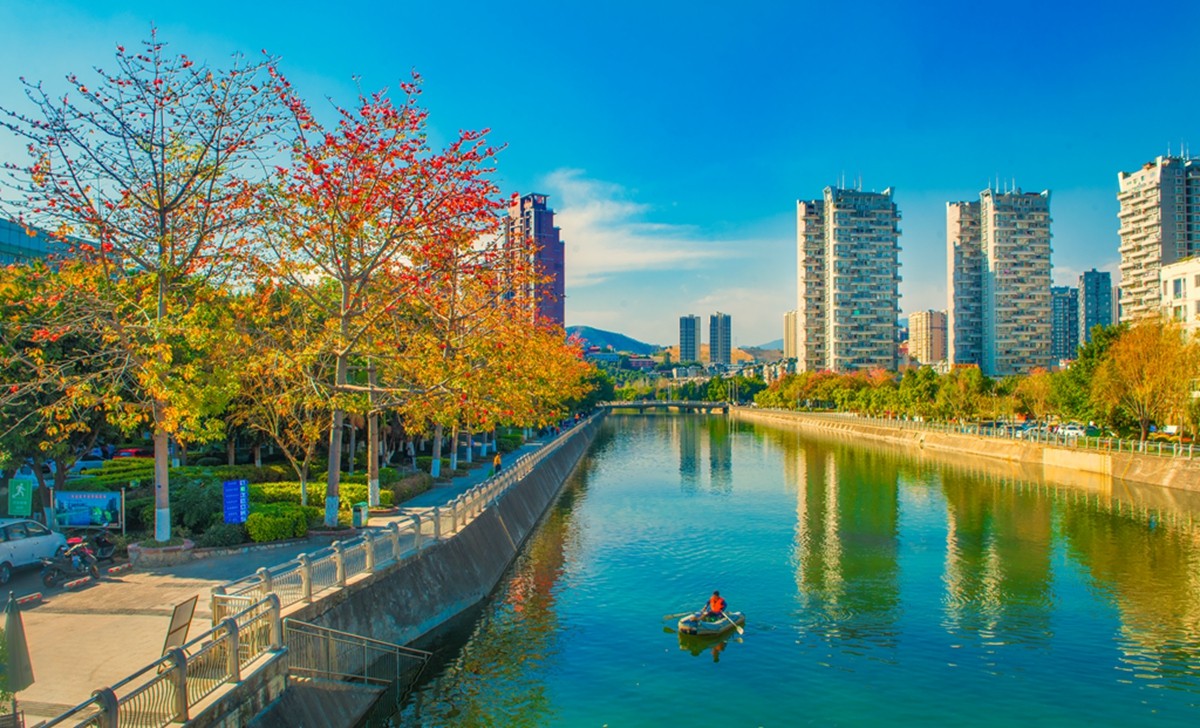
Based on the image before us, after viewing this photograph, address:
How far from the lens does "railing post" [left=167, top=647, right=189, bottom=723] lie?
1066 centimetres

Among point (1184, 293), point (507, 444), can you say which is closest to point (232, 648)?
point (507, 444)

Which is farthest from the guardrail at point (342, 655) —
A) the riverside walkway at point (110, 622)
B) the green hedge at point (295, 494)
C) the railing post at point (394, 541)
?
the green hedge at point (295, 494)

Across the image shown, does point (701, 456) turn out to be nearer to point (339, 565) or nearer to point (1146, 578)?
point (1146, 578)

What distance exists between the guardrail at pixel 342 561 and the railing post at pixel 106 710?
4485 millimetres

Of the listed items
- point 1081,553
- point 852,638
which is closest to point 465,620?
point 852,638

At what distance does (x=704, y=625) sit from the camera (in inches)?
848

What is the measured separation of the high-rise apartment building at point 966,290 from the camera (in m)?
187

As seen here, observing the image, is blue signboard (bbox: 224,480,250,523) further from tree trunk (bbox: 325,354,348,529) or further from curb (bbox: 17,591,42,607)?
curb (bbox: 17,591,42,607)

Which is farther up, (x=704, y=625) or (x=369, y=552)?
(x=369, y=552)

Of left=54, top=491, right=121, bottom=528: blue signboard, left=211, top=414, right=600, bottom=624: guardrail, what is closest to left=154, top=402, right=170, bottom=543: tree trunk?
left=54, top=491, right=121, bottom=528: blue signboard

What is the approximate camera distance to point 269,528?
22.5m

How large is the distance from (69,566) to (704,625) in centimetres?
1566

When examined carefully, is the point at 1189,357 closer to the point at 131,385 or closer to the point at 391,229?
the point at 391,229

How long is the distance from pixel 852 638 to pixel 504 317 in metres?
18.9
